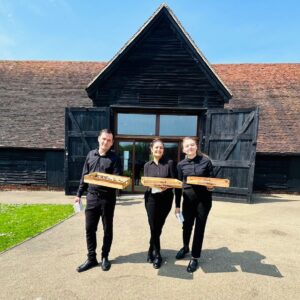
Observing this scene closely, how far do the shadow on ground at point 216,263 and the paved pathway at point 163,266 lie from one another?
0.01 m

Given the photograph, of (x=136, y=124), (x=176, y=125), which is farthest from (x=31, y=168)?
(x=176, y=125)

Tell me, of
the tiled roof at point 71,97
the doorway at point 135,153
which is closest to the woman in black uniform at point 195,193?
the doorway at point 135,153

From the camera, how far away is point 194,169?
3.68 meters

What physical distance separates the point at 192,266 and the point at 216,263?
54 centimetres

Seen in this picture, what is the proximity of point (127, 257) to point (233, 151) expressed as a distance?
20.0 feet

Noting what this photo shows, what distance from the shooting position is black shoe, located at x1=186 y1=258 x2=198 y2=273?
372 cm

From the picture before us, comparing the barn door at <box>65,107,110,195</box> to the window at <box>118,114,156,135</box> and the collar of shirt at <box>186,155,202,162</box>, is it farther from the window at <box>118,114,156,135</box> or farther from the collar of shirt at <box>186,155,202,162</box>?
the collar of shirt at <box>186,155,202,162</box>

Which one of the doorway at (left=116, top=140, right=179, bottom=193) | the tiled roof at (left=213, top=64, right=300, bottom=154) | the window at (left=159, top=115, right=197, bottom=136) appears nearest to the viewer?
the window at (left=159, top=115, right=197, bottom=136)

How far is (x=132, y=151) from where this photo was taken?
32.7ft

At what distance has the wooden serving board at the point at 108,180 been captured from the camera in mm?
3393

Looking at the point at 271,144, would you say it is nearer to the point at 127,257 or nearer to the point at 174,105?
the point at 174,105

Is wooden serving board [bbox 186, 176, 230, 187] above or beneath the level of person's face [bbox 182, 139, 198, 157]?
beneath

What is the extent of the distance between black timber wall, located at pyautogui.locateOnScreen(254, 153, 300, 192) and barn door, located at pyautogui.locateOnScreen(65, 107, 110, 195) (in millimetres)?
7014

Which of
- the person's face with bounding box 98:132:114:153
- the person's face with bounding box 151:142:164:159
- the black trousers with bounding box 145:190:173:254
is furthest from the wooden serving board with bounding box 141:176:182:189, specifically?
the person's face with bounding box 98:132:114:153
